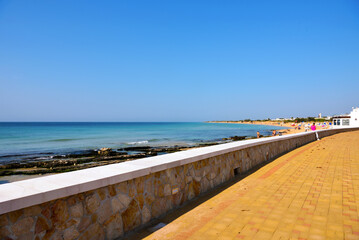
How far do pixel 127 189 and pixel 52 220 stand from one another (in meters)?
1.08

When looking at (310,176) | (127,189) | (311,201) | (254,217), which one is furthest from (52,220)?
(310,176)

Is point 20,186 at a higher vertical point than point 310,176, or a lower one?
higher

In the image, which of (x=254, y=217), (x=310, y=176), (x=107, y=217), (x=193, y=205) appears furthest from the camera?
(x=310, y=176)

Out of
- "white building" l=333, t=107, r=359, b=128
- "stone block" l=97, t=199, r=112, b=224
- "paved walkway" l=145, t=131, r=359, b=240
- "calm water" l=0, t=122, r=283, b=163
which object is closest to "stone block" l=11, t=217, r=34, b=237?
"stone block" l=97, t=199, r=112, b=224

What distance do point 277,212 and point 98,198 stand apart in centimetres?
309

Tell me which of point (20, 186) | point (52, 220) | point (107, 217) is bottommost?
point (107, 217)

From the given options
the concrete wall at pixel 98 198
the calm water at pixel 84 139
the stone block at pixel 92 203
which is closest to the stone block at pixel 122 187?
the concrete wall at pixel 98 198

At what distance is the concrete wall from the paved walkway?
443mm

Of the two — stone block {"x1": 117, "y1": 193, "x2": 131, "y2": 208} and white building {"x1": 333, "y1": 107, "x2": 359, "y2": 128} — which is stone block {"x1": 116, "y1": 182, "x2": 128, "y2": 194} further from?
white building {"x1": 333, "y1": 107, "x2": 359, "y2": 128}

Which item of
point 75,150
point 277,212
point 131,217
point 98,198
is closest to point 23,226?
point 98,198

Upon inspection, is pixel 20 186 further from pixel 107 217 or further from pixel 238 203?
pixel 238 203

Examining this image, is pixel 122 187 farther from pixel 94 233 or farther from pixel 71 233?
pixel 71 233

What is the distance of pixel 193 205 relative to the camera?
14.9 ft

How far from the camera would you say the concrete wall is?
2.33 metres
